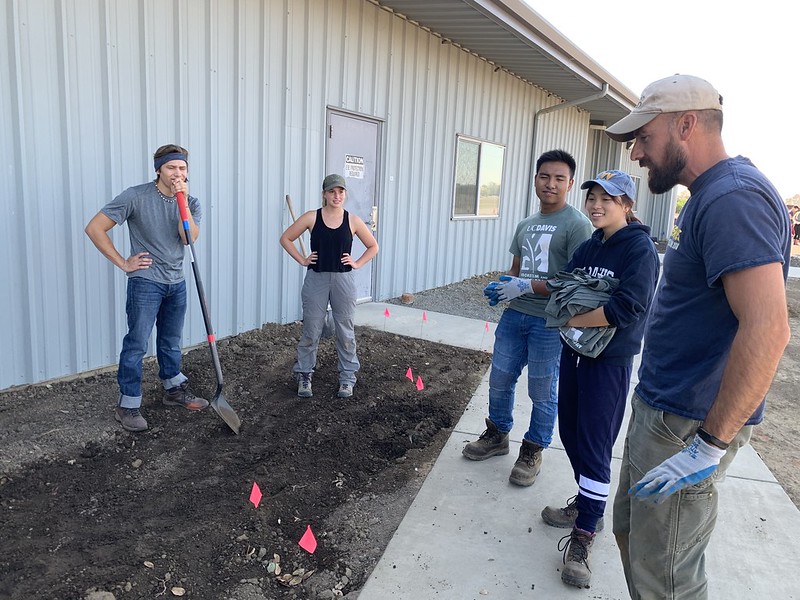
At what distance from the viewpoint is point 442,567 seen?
2.72 meters

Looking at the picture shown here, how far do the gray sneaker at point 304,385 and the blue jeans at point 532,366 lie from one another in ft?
5.46

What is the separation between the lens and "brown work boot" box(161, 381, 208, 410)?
4.34 meters

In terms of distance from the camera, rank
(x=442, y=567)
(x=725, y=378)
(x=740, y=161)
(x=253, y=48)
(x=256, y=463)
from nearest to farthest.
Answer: (x=725, y=378), (x=740, y=161), (x=442, y=567), (x=256, y=463), (x=253, y=48)

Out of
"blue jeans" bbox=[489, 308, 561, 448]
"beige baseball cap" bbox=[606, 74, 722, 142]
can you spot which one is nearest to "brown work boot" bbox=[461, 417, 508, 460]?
"blue jeans" bbox=[489, 308, 561, 448]

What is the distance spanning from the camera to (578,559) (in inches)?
105

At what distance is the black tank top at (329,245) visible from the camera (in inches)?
181

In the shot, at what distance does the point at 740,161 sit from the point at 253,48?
515cm

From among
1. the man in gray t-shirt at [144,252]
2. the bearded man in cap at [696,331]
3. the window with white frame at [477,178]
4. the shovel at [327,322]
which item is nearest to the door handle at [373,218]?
the shovel at [327,322]

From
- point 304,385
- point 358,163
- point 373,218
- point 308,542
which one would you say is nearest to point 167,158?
point 304,385

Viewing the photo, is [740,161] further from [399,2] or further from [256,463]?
[399,2]

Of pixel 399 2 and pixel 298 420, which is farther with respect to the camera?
pixel 399 2

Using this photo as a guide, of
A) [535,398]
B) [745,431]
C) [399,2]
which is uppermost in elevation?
[399,2]

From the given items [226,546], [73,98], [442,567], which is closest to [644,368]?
[442,567]

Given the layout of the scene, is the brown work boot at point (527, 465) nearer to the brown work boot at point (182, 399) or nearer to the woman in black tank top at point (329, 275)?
the woman in black tank top at point (329, 275)
